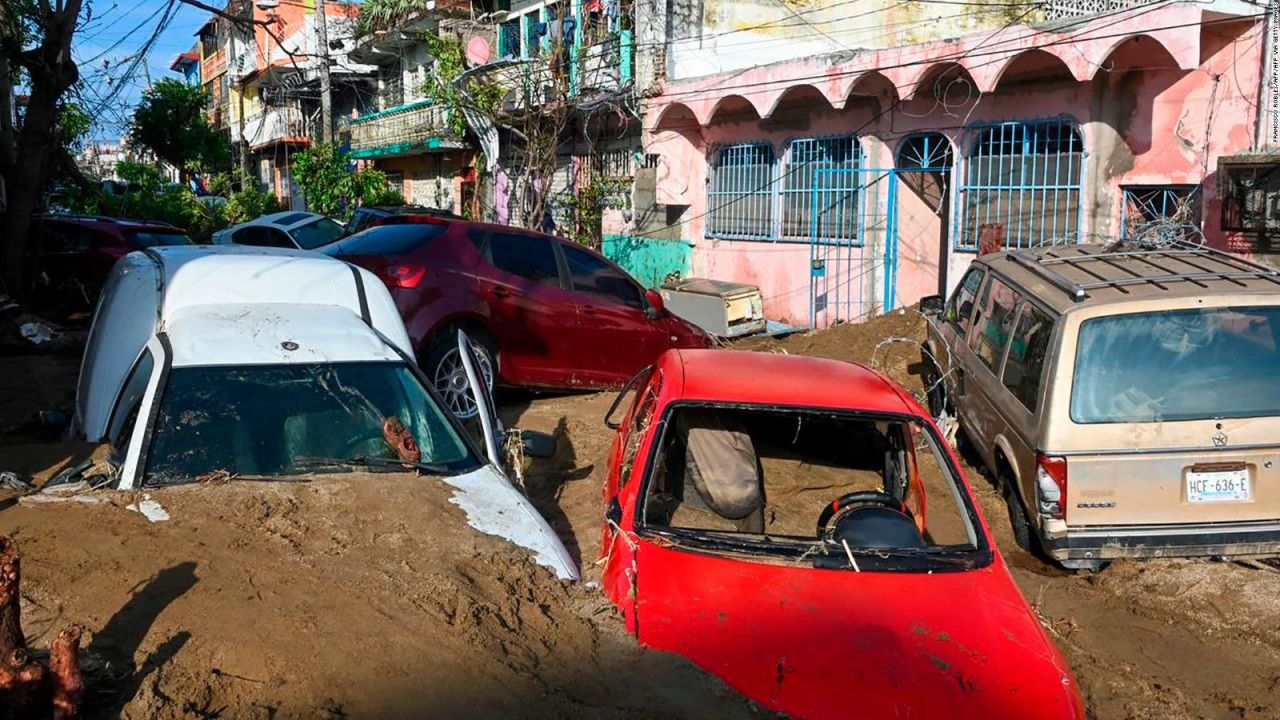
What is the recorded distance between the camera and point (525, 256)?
9.90 metres

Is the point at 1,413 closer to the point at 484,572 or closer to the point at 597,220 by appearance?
the point at 484,572

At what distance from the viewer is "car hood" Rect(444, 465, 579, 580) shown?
4.29 m

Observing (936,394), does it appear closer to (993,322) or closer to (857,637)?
(993,322)

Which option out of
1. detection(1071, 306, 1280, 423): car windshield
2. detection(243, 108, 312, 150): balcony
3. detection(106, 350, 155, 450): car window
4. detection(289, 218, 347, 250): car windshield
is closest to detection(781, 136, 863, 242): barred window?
detection(289, 218, 347, 250): car windshield

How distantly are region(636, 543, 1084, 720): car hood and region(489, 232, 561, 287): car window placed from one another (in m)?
5.82

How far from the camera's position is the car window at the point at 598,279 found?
33.4 ft

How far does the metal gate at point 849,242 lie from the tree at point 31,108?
9.82 metres

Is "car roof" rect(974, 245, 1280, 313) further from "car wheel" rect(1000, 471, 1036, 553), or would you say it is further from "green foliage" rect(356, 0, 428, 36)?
"green foliage" rect(356, 0, 428, 36)

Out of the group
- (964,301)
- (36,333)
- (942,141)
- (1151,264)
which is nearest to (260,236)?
(36,333)

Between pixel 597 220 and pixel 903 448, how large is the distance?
1644cm

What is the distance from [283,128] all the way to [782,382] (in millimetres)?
42786

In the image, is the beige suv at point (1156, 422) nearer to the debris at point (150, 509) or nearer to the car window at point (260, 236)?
the debris at point (150, 509)

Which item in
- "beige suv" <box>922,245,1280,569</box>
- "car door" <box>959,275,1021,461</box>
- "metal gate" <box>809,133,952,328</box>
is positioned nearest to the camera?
"beige suv" <box>922,245,1280,569</box>

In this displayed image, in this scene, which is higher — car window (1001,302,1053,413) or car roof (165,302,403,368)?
car roof (165,302,403,368)
